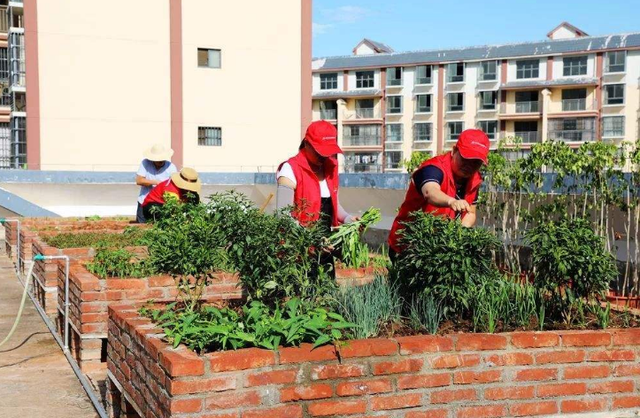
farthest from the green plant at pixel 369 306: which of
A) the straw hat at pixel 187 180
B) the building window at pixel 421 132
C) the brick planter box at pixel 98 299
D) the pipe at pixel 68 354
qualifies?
the building window at pixel 421 132

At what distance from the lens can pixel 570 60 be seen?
6494 cm

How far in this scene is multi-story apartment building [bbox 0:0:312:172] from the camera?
2692 cm

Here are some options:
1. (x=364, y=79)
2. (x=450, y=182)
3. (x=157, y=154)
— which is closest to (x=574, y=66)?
(x=364, y=79)

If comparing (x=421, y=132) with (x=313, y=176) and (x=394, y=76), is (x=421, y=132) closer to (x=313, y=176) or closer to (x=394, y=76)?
(x=394, y=76)

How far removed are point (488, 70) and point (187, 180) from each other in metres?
61.1

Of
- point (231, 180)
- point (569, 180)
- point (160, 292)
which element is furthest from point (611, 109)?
point (160, 292)

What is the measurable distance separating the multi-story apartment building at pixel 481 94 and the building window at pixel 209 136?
3400 centimetres

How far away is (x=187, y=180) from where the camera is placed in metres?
10.2

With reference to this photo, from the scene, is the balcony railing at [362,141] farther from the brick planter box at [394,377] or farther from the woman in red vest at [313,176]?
the brick planter box at [394,377]

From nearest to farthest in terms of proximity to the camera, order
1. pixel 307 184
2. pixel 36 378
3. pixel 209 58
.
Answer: pixel 307 184 < pixel 36 378 < pixel 209 58

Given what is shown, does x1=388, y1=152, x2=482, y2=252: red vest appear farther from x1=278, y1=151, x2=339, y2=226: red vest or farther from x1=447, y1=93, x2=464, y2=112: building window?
x1=447, y1=93, x2=464, y2=112: building window

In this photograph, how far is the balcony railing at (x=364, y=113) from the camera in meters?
75.4

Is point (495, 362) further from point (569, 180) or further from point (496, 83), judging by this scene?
point (496, 83)

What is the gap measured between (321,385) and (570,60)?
215 feet
